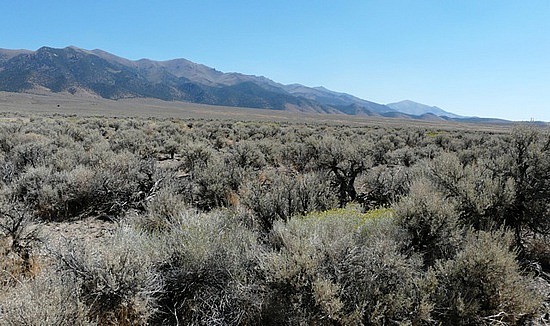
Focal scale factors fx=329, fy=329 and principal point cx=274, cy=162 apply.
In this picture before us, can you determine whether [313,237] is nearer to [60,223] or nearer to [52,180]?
[60,223]

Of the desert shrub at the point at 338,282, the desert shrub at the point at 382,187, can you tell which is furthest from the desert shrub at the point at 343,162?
the desert shrub at the point at 338,282

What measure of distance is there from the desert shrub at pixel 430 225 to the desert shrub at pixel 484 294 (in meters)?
0.78

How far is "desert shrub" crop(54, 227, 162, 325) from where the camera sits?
3701 millimetres

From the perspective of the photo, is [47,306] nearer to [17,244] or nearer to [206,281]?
[206,281]

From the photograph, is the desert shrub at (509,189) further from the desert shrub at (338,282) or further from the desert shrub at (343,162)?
the desert shrub at (343,162)

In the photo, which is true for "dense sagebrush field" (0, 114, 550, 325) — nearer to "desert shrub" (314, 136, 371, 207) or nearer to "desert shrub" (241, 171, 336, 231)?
"desert shrub" (241, 171, 336, 231)

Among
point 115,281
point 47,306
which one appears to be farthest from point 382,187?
point 47,306

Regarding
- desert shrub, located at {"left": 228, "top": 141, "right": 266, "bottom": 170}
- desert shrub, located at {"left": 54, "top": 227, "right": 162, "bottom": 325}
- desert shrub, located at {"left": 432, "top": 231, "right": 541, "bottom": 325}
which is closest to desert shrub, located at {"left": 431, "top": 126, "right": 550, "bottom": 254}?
desert shrub, located at {"left": 432, "top": 231, "right": 541, "bottom": 325}

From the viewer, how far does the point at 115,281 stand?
12.4 ft

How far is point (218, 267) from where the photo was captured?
4.33 meters

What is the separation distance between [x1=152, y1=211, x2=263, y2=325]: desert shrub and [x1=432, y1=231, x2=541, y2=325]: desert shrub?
2388 mm

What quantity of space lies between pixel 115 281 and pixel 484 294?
458 cm

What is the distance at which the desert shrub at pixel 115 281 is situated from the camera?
3701 millimetres

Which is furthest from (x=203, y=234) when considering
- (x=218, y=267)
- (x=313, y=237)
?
(x=313, y=237)
